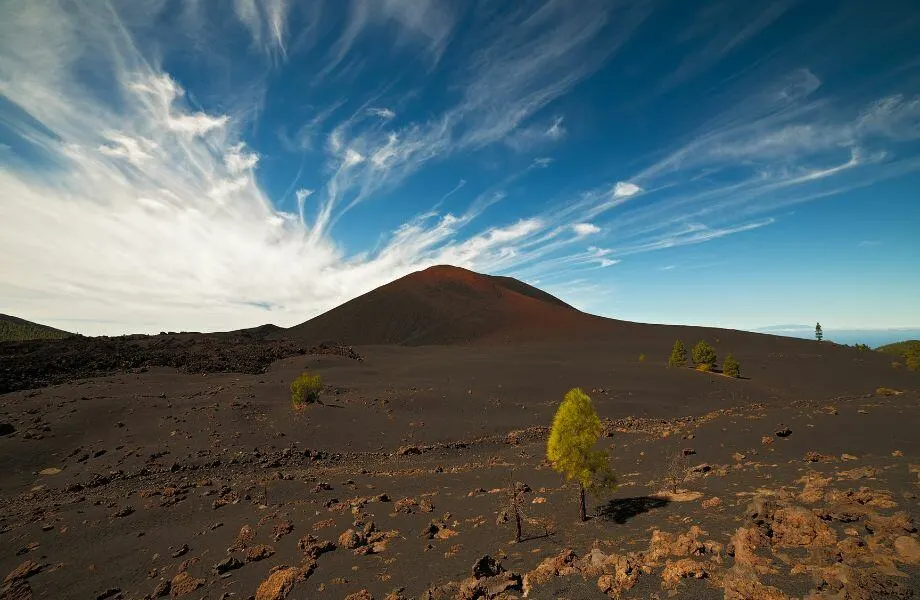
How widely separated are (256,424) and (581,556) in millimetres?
22846

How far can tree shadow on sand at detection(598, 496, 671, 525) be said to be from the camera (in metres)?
15.0

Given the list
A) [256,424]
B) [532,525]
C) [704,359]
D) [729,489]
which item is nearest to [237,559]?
[532,525]

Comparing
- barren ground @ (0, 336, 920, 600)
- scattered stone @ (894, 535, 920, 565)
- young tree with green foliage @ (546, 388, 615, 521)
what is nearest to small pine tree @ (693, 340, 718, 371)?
barren ground @ (0, 336, 920, 600)

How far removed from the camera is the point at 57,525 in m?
15.5

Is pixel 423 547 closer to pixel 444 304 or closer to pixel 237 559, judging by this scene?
pixel 237 559

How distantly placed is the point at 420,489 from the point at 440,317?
3313 inches

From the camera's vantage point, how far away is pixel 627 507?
15.8 m

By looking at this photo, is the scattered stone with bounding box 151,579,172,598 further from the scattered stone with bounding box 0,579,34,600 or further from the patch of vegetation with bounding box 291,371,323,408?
the patch of vegetation with bounding box 291,371,323,408

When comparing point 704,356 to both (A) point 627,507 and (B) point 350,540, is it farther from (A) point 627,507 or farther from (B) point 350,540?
(B) point 350,540

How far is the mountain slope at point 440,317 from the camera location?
94562 mm

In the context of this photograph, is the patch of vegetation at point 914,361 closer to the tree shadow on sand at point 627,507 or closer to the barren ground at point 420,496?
the barren ground at point 420,496

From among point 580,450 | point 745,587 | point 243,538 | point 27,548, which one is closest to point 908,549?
point 745,587

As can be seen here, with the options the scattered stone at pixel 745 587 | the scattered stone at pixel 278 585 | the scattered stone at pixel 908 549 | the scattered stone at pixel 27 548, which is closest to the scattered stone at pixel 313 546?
the scattered stone at pixel 278 585

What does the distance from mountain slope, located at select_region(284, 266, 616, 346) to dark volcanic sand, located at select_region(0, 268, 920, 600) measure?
177 ft
